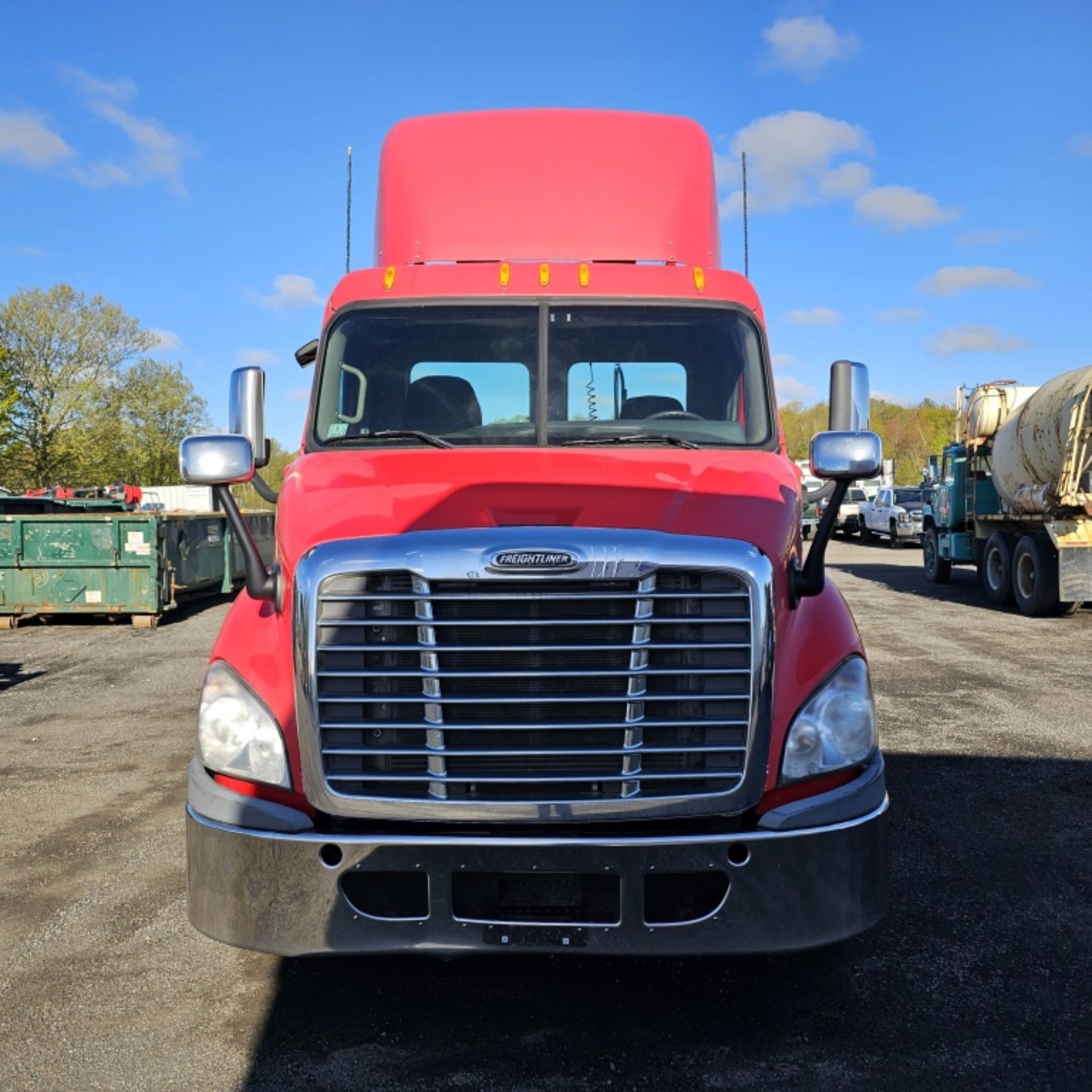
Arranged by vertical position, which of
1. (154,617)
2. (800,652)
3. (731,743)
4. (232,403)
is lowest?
(154,617)

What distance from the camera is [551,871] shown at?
10.1 feet

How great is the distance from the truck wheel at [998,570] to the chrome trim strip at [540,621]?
14656 mm

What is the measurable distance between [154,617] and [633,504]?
12.8 meters

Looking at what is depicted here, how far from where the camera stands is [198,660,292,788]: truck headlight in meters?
3.28

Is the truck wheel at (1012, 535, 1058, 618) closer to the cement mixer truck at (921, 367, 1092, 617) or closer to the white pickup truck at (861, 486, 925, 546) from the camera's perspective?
the cement mixer truck at (921, 367, 1092, 617)

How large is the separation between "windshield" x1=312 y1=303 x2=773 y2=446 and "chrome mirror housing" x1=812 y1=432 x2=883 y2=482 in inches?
16.9

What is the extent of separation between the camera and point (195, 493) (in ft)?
154

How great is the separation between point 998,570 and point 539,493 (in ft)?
50.3

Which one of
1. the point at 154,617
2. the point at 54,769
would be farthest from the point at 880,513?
the point at 54,769

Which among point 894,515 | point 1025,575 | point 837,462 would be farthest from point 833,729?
point 894,515

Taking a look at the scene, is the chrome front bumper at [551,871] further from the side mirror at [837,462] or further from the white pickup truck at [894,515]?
the white pickup truck at [894,515]

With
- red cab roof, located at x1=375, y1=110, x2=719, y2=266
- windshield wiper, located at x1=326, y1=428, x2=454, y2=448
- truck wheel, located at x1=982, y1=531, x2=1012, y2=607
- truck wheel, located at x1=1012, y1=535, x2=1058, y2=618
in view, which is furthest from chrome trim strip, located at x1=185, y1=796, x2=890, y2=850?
truck wheel, located at x1=982, y1=531, x2=1012, y2=607

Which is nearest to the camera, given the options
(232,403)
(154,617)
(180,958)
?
(180,958)

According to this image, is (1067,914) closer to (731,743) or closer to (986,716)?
(731,743)
